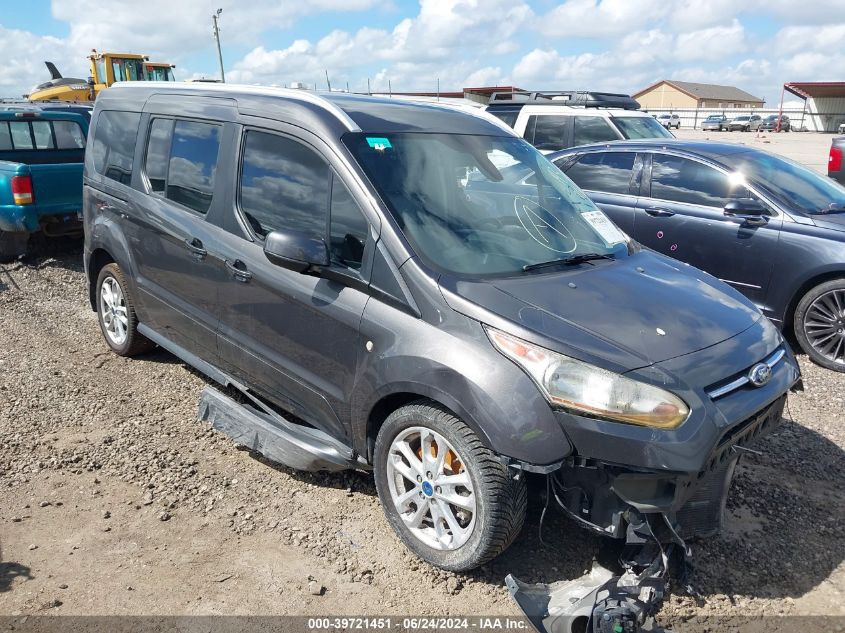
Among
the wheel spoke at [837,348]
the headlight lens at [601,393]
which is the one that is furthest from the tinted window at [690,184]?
the headlight lens at [601,393]

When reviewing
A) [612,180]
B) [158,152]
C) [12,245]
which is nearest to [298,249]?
[158,152]

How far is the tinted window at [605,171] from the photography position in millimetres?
7000

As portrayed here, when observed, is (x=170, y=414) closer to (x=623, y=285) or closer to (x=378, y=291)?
(x=378, y=291)

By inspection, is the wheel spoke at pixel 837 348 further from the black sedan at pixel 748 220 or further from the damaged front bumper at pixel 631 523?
the damaged front bumper at pixel 631 523

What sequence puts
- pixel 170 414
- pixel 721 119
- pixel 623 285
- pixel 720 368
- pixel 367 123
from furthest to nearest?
pixel 721 119
pixel 170 414
pixel 367 123
pixel 623 285
pixel 720 368

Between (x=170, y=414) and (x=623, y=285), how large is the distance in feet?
10.1


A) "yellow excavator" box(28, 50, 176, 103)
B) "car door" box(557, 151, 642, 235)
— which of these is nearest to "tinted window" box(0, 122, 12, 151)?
"car door" box(557, 151, 642, 235)

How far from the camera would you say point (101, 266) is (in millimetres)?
5551

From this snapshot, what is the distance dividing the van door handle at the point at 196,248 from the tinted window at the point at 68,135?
20.3 ft

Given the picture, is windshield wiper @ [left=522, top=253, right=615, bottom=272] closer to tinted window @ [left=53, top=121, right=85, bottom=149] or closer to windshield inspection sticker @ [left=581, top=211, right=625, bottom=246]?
windshield inspection sticker @ [left=581, top=211, right=625, bottom=246]

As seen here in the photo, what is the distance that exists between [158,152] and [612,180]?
14.6 feet

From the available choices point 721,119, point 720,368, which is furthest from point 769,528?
point 721,119

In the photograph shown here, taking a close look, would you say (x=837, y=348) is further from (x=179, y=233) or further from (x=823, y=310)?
(x=179, y=233)

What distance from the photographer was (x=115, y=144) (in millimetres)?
5086
